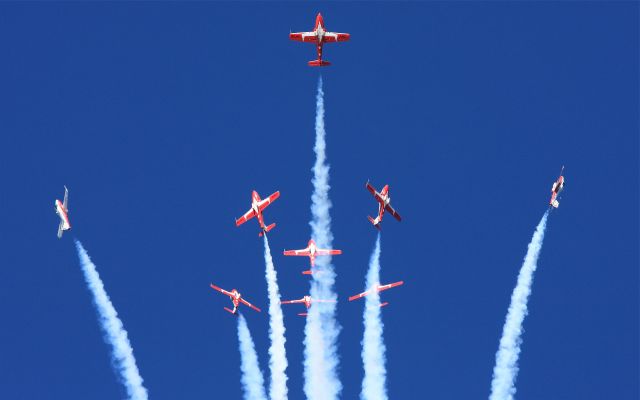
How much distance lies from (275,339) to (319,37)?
2675 cm

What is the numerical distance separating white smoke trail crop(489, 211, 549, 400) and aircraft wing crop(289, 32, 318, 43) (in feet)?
82.5

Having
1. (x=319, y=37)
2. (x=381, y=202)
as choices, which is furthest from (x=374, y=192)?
(x=319, y=37)

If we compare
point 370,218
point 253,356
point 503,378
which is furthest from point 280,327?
point 503,378

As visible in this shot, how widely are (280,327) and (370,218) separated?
41.0 ft

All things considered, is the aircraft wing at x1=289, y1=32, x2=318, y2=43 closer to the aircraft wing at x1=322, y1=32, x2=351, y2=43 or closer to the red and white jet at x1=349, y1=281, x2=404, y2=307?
the aircraft wing at x1=322, y1=32, x2=351, y2=43

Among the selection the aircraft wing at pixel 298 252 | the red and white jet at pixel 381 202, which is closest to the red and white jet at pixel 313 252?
the aircraft wing at pixel 298 252

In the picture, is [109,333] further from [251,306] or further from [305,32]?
[305,32]

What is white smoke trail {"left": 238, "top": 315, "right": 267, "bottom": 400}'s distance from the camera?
380 feet

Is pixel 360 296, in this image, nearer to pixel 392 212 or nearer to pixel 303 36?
pixel 392 212

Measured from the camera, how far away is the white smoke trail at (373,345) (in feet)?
376

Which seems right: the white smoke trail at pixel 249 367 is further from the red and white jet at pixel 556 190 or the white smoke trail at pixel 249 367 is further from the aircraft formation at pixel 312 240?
the red and white jet at pixel 556 190

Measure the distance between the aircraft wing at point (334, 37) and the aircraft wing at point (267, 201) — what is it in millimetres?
15761

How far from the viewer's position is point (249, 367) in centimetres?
11844

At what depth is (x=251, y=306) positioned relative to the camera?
4843 inches
